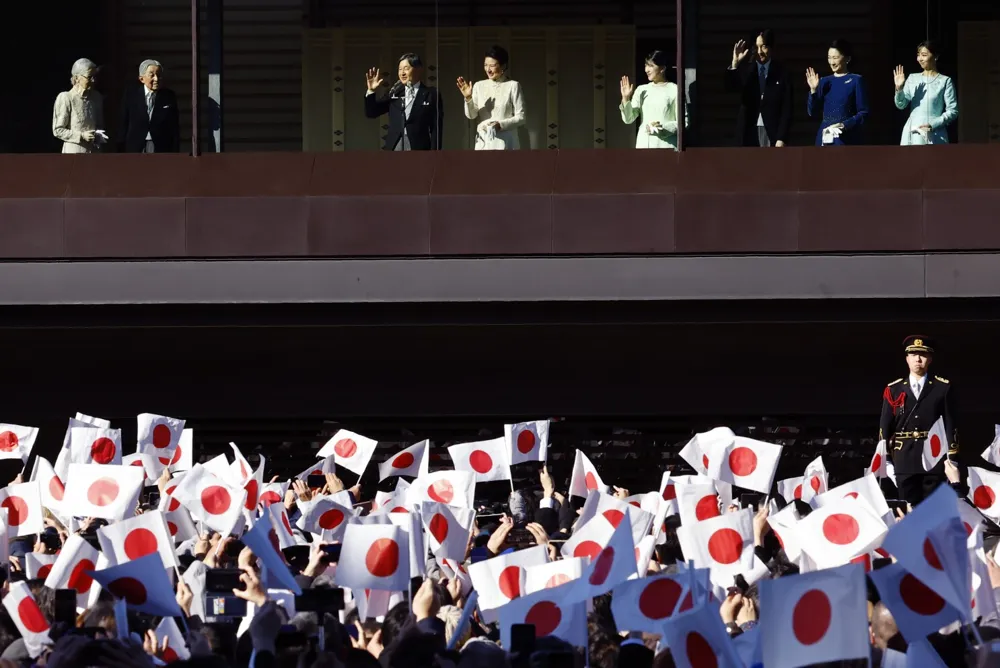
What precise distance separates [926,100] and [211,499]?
9.37 meters

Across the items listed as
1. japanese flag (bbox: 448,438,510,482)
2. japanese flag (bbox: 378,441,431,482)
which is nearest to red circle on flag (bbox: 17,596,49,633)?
japanese flag (bbox: 448,438,510,482)

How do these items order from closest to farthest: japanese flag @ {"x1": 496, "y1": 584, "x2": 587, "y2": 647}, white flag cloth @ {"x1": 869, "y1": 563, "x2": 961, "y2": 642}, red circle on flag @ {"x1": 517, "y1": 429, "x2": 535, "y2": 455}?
white flag cloth @ {"x1": 869, "y1": 563, "x2": 961, "y2": 642}
japanese flag @ {"x1": 496, "y1": 584, "x2": 587, "y2": 647}
red circle on flag @ {"x1": 517, "y1": 429, "x2": 535, "y2": 455}

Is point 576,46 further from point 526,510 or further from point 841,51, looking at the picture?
point 526,510

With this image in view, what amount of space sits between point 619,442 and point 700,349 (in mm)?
1212

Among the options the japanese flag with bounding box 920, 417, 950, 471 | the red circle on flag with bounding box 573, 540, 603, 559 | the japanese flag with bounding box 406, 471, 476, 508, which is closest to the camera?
the red circle on flag with bounding box 573, 540, 603, 559

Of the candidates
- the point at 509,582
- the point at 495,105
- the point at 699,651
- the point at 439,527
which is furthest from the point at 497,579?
the point at 495,105

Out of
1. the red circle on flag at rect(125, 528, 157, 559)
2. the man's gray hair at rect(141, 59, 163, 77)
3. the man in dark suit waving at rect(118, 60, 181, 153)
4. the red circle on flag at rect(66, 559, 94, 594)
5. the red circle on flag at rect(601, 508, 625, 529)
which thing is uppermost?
the man's gray hair at rect(141, 59, 163, 77)

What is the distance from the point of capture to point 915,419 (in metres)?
12.8

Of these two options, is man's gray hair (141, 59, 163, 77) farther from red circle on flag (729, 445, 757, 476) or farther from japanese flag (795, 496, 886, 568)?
japanese flag (795, 496, 886, 568)

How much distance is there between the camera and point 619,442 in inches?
696

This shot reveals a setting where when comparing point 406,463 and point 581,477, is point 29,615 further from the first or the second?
point 406,463

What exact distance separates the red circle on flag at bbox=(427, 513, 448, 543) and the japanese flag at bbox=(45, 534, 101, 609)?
1657 mm

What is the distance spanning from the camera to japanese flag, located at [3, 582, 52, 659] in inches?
261

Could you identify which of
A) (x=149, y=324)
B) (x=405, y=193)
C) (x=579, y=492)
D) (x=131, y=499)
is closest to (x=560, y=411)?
(x=405, y=193)
